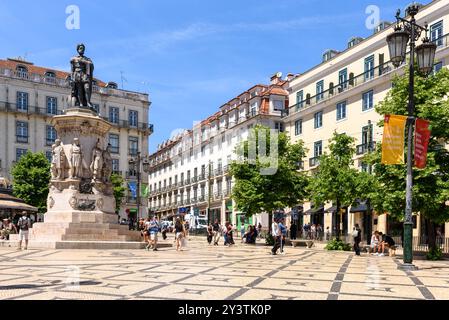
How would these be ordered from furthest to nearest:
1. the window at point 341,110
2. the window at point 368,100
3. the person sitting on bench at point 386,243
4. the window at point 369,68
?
the window at point 341,110
the window at point 368,100
the window at point 369,68
the person sitting on bench at point 386,243

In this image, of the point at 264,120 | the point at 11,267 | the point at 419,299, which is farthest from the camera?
the point at 264,120

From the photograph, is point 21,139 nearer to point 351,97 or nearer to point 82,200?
point 351,97

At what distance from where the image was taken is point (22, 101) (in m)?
61.0

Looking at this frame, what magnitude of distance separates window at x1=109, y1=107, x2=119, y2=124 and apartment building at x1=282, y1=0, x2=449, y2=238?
25.4m

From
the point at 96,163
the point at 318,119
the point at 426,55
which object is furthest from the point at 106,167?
the point at 318,119

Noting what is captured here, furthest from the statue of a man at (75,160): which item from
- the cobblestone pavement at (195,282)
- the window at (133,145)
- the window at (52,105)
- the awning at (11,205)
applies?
the window at (133,145)

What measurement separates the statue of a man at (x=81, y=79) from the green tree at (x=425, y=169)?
43.2ft

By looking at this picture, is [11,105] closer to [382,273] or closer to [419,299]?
[382,273]

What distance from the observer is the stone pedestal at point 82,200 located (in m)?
21.6

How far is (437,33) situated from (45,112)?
1808 inches

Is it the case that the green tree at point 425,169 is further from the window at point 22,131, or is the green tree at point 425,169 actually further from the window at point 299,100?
the window at point 22,131
